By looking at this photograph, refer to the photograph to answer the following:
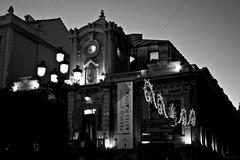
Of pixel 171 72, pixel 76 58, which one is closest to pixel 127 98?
pixel 171 72

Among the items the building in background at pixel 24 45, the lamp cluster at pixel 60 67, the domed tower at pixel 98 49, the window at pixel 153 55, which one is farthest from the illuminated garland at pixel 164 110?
the lamp cluster at pixel 60 67

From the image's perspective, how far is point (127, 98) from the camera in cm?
3481

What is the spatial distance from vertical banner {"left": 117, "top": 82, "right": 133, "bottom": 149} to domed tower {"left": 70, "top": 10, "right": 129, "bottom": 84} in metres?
3.04

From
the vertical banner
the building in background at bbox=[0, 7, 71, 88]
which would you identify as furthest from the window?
the building in background at bbox=[0, 7, 71, 88]

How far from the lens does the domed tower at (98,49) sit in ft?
125

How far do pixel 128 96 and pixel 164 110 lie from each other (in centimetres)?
406

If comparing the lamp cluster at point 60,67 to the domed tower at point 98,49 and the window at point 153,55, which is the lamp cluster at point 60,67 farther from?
the window at point 153,55

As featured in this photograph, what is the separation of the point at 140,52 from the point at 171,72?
9.38m

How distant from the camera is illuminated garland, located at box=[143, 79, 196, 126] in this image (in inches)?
1258

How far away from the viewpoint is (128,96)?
34812 millimetres

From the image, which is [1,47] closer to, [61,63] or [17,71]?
[17,71]

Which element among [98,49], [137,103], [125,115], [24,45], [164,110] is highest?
[24,45]

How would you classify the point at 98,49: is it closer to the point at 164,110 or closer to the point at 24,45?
the point at 24,45

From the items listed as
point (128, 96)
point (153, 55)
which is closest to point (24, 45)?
point (153, 55)
